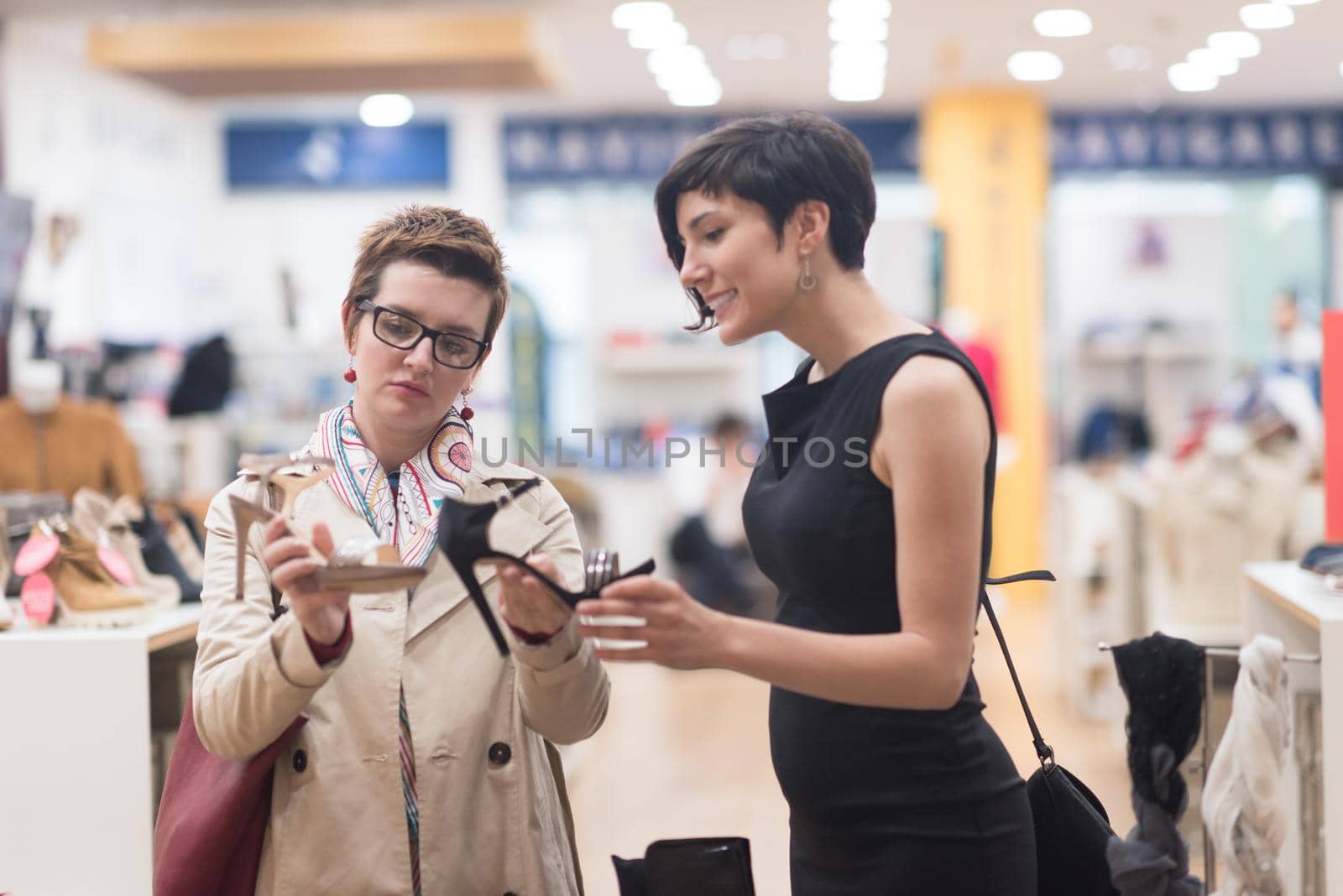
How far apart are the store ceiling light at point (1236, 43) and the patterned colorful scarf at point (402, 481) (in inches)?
298

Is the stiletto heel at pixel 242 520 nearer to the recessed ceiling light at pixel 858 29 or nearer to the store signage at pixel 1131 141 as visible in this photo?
→ the recessed ceiling light at pixel 858 29

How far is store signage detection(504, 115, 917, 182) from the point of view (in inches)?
410

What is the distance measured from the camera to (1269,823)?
5.79 ft

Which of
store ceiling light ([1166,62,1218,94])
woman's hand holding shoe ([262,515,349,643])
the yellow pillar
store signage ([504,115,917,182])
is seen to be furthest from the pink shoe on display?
store signage ([504,115,917,182])

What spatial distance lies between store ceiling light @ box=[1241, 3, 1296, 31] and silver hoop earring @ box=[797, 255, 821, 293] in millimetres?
6697

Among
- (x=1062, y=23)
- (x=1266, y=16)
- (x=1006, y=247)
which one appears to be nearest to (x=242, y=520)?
(x=1062, y=23)

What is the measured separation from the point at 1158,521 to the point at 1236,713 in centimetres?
273

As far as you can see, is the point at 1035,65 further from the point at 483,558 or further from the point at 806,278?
the point at 483,558

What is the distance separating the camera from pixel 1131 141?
1034 centimetres

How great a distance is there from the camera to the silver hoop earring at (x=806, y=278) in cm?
134

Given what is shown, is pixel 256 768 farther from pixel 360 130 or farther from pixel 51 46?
pixel 360 130

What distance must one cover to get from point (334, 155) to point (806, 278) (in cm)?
933

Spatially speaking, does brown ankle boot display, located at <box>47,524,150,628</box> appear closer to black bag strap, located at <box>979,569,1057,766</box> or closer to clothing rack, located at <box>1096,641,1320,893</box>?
black bag strap, located at <box>979,569,1057,766</box>

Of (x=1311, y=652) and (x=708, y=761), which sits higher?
(x=1311, y=652)
